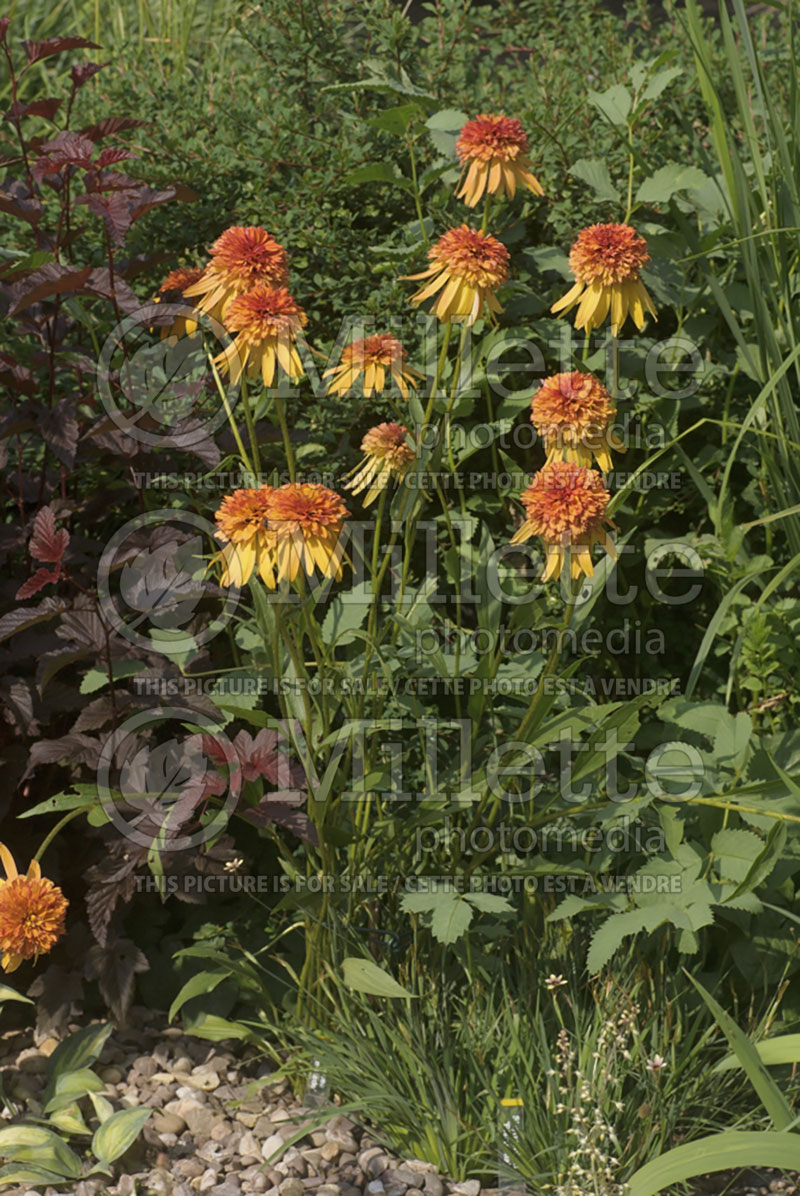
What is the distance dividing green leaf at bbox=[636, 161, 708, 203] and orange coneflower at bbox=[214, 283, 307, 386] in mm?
865

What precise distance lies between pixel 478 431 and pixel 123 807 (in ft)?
3.21

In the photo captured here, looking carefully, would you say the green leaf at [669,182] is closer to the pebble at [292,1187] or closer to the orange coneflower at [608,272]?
the orange coneflower at [608,272]

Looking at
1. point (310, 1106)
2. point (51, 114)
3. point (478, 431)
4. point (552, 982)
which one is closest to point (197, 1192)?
point (310, 1106)

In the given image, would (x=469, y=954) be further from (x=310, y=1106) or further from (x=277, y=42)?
(x=277, y=42)

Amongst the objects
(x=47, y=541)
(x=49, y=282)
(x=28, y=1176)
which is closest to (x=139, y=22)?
(x=49, y=282)

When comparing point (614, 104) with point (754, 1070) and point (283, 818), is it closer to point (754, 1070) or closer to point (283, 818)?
point (283, 818)

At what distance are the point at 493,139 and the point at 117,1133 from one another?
161 centimetres

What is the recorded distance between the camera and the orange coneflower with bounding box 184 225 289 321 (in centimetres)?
163

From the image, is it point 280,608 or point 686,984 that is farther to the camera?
point 686,984

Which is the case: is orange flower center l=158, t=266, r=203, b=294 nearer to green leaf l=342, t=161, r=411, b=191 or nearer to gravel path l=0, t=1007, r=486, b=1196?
green leaf l=342, t=161, r=411, b=191

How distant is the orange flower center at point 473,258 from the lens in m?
1.70

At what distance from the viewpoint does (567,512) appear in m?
1.55

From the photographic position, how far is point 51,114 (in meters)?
2.00

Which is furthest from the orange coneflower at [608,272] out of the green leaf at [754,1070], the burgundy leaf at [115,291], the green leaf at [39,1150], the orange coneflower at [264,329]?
the green leaf at [39,1150]
